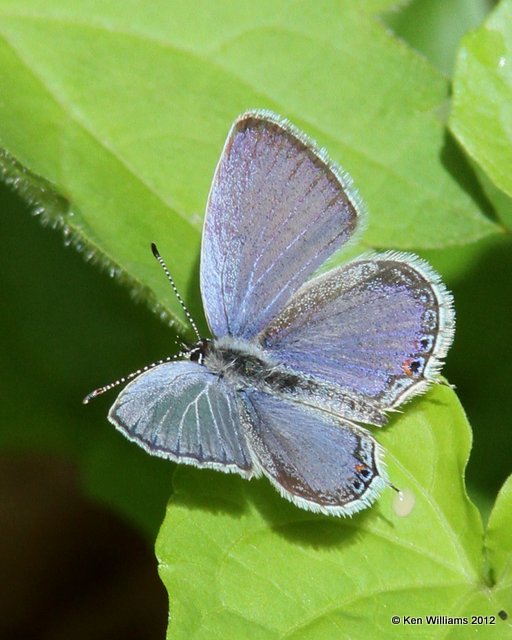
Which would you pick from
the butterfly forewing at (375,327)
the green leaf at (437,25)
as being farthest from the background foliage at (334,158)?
the green leaf at (437,25)

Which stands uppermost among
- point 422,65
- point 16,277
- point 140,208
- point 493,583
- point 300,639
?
point 16,277

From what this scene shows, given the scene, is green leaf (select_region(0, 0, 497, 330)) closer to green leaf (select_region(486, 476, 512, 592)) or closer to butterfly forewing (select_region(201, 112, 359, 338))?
butterfly forewing (select_region(201, 112, 359, 338))

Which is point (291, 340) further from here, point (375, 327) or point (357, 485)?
point (357, 485)

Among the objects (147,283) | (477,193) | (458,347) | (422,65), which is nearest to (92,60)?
(147,283)

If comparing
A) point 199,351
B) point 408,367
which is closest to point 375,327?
point 408,367

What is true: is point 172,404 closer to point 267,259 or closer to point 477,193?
point 267,259

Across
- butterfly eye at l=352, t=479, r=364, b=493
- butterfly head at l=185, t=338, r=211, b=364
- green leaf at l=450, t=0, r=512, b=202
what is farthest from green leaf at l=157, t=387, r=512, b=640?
green leaf at l=450, t=0, r=512, b=202
